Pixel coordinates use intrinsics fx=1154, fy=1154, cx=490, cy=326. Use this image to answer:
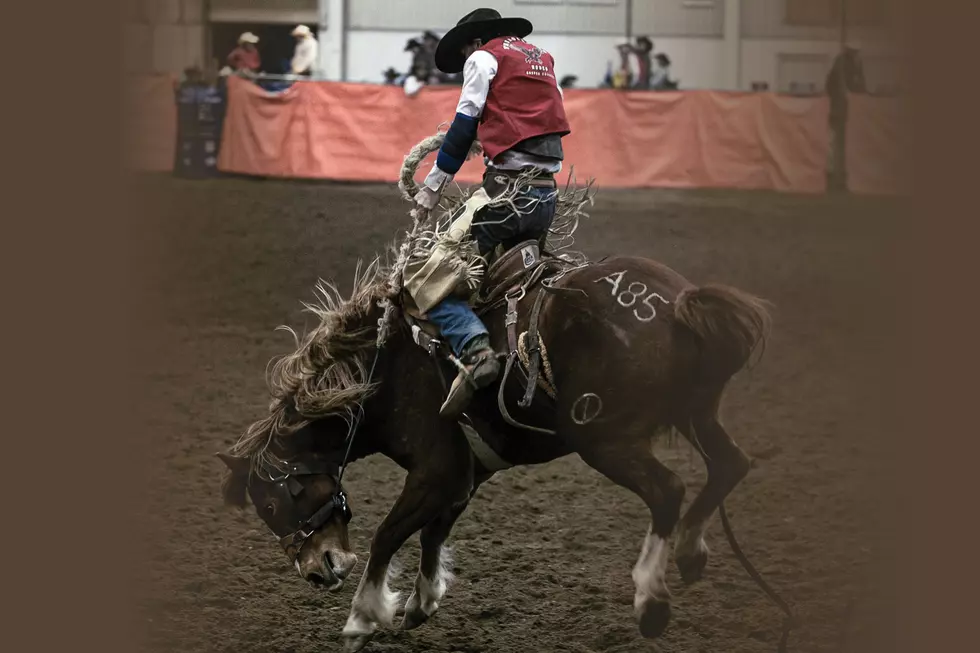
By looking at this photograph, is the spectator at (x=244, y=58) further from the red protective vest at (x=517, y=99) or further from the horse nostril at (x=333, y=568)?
the horse nostril at (x=333, y=568)

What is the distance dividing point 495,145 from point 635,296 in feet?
2.56

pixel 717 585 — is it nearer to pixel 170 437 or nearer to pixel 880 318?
pixel 170 437

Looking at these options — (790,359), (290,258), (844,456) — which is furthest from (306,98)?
(844,456)

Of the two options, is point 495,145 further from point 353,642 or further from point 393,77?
point 393,77

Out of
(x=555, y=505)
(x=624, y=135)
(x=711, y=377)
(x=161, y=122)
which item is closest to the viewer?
(x=711, y=377)

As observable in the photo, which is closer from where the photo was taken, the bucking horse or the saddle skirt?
the bucking horse

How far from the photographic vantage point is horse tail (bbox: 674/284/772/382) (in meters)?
3.85

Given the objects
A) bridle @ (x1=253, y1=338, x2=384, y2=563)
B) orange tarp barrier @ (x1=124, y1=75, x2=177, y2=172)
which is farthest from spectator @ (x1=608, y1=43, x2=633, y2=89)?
bridle @ (x1=253, y1=338, x2=384, y2=563)

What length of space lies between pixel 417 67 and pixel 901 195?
10408 millimetres

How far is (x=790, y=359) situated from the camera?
884 cm

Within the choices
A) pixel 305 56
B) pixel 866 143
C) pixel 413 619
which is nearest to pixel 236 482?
pixel 413 619

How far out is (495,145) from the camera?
428 centimetres

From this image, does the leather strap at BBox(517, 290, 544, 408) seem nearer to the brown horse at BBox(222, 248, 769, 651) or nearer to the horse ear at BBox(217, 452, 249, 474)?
the brown horse at BBox(222, 248, 769, 651)

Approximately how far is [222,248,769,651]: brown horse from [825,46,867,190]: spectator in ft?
30.7
